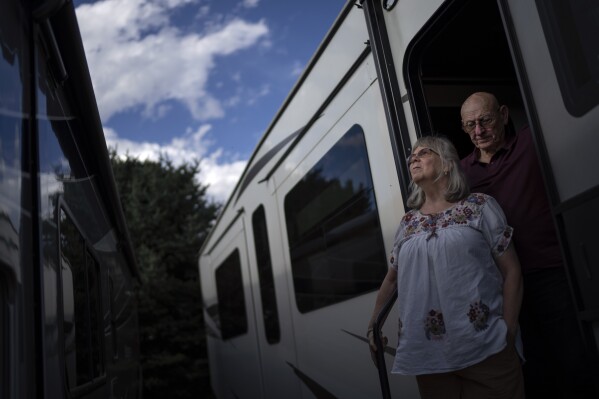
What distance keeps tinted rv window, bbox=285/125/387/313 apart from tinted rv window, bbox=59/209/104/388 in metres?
1.33

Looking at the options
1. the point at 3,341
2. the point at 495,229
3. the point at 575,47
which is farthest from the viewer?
the point at 495,229

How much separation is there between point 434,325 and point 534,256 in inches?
17.0

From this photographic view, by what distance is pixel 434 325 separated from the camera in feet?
6.59

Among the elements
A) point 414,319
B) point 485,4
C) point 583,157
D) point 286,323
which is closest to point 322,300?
point 286,323

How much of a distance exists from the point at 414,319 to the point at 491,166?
0.69m

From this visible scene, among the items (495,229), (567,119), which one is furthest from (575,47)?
(495,229)

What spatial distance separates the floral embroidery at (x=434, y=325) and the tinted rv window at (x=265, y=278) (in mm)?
2752

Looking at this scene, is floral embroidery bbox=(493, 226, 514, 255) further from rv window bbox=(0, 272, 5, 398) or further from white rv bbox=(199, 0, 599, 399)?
rv window bbox=(0, 272, 5, 398)

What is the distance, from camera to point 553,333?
2049mm

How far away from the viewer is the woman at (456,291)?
1.90 meters

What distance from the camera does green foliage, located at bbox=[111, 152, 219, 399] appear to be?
40.3 feet

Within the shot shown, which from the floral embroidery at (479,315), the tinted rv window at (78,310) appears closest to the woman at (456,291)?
the floral embroidery at (479,315)

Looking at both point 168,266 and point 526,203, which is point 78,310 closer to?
point 526,203

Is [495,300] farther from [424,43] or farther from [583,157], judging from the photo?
[424,43]
